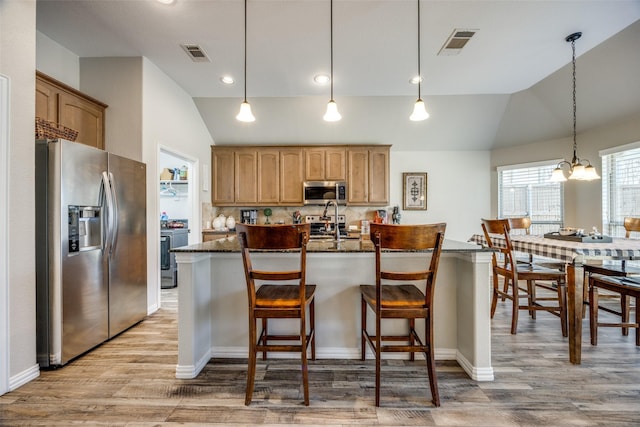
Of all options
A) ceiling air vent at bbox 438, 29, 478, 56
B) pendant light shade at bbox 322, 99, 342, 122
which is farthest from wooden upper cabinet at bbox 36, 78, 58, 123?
ceiling air vent at bbox 438, 29, 478, 56

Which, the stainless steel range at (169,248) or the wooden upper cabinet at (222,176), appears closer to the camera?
the stainless steel range at (169,248)

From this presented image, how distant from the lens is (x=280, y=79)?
11.8ft

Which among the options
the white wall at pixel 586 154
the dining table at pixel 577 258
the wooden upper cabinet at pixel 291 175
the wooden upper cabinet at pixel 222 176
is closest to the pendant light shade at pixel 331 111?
the dining table at pixel 577 258

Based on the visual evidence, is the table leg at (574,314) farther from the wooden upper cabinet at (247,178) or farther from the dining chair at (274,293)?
the wooden upper cabinet at (247,178)

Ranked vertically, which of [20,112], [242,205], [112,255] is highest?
[20,112]

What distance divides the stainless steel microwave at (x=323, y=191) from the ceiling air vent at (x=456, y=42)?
2.48m

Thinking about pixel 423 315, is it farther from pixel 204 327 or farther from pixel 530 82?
pixel 530 82

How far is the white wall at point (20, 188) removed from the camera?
5.80ft

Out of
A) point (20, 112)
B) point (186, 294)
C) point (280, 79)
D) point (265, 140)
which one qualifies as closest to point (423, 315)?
point (186, 294)

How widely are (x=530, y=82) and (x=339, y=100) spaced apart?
257 centimetres

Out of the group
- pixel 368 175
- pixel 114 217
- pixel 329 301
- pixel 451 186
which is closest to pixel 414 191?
pixel 451 186

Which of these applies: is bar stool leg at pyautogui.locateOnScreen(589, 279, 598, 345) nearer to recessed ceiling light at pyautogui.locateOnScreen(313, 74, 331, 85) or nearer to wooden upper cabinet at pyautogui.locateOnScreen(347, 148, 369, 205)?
wooden upper cabinet at pyautogui.locateOnScreen(347, 148, 369, 205)

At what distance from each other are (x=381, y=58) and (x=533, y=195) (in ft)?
12.1

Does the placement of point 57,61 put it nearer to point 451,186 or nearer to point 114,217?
point 114,217
